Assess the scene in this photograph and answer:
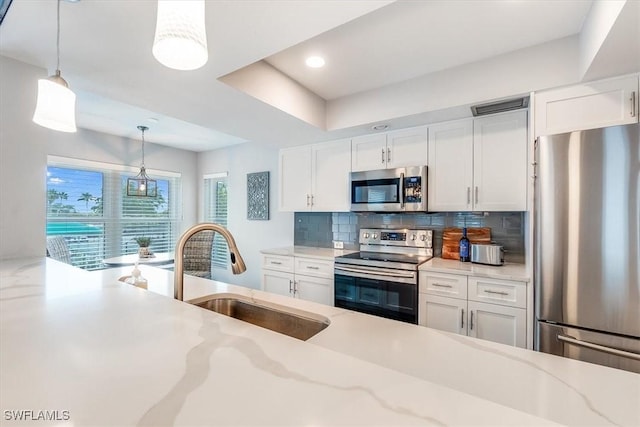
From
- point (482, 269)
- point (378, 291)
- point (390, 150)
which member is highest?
point (390, 150)

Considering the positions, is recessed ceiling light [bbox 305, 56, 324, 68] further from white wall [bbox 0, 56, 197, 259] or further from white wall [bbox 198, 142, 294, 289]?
white wall [bbox 198, 142, 294, 289]

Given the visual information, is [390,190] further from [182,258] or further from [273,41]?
[182,258]

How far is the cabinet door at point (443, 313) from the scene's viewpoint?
2.10 meters

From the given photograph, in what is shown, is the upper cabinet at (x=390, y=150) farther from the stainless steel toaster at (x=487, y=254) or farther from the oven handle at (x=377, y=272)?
the oven handle at (x=377, y=272)

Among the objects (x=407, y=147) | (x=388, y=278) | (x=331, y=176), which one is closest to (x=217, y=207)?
(x=331, y=176)

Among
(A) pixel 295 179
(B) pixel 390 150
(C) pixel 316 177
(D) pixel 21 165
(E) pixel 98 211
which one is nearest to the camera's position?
(D) pixel 21 165

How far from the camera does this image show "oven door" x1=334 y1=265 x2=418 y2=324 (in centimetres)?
225

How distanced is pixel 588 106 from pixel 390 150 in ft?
4.52

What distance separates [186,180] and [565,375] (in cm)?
540

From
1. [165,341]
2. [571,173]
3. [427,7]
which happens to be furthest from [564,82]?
[165,341]

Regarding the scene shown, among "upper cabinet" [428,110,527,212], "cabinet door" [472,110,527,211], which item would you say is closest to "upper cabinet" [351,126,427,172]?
"upper cabinet" [428,110,527,212]

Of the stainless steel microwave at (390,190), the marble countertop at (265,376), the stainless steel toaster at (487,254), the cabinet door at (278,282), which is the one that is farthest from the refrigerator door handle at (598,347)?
the cabinet door at (278,282)

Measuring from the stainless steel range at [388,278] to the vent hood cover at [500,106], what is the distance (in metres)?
1.12

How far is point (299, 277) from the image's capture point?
297cm
